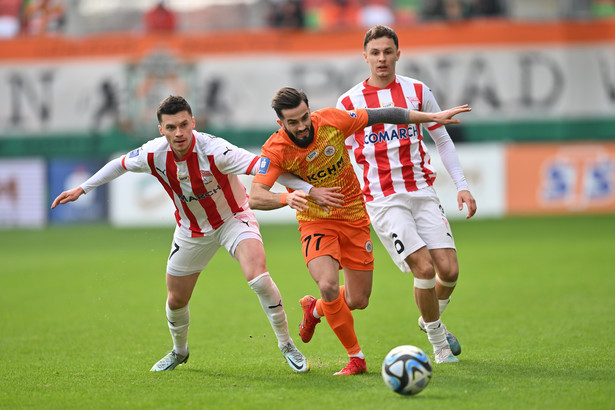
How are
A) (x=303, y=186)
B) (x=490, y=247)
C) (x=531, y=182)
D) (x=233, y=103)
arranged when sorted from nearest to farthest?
(x=303, y=186) → (x=490, y=247) → (x=531, y=182) → (x=233, y=103)

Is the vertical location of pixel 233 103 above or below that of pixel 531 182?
above

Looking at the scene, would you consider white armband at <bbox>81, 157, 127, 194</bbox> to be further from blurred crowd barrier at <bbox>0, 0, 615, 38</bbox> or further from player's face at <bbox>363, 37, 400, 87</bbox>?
blurred crowd barrier at <bbox>0, 0, 615, 38</bbox>

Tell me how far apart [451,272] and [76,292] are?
6.25 m

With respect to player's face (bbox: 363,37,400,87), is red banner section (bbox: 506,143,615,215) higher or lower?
lower

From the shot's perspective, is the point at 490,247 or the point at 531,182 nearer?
the point at 490,247

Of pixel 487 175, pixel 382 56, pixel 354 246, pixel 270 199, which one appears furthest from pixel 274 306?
pixel 487 175

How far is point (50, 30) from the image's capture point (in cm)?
2147

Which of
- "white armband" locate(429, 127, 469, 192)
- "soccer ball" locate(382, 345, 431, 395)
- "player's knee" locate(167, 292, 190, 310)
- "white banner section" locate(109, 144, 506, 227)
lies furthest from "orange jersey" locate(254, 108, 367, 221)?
"white banner section" locate(109, 144, 506, 227)

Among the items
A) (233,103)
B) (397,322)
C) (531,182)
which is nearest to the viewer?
(397,322)

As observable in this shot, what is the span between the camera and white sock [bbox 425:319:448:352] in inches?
238

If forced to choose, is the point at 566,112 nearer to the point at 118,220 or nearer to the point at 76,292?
the point at 118,220

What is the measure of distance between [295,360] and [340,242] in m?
0.91

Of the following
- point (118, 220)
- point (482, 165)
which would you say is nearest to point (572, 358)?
point (482, 165)

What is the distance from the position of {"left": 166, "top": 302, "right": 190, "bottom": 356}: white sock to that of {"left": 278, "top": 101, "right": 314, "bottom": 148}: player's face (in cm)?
158
